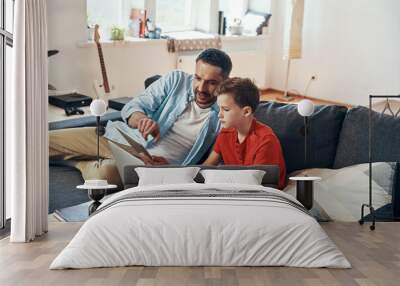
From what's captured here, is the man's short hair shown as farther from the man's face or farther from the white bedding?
the white bedding

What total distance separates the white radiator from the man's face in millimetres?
83

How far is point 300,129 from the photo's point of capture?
7.07m

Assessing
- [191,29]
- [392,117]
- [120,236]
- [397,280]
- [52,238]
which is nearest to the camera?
[397,280]

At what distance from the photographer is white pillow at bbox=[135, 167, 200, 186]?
6.71m

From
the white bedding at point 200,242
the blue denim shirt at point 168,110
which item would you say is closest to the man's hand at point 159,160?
the blue denim shirt at point 168,110

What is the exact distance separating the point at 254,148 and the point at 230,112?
41 cm

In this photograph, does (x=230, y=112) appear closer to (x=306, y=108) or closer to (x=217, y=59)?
(x=217, y=59)

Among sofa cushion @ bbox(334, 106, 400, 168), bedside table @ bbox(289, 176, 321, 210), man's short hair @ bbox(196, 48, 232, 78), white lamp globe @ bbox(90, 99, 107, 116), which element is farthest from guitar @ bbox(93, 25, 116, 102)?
sofa cushion @ bbox(334, 106, 400, 168)

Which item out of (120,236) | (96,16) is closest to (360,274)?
(120,236)

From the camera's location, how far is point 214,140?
23.3ft

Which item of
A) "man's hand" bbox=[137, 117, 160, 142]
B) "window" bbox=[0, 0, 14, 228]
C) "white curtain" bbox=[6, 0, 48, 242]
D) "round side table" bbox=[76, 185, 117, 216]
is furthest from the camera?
"man's hand" bbox=[137, 117, 160, 142]

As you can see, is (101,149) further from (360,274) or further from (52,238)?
(360,274)

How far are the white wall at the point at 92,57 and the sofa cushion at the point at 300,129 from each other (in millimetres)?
353

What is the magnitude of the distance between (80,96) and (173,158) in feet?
3.46
